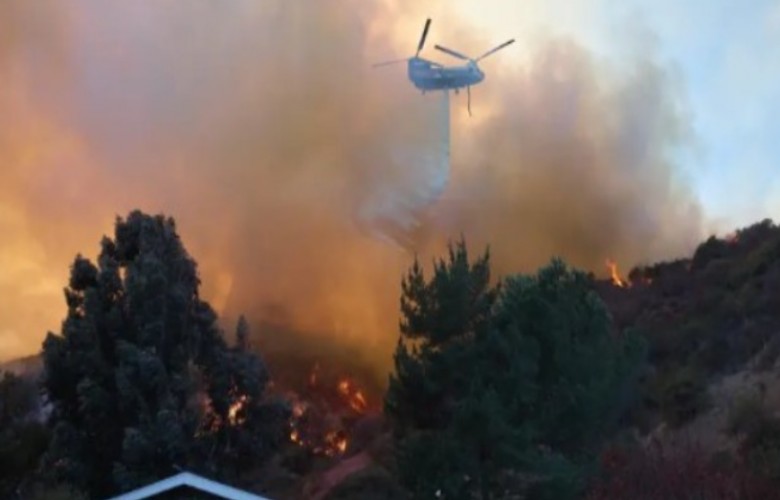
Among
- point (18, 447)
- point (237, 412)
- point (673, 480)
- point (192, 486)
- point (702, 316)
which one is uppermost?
point (702, 316)

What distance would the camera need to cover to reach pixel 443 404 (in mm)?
36344

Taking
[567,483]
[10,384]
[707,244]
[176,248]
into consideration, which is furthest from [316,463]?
[707,244]

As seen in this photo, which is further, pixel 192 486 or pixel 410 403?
pixel 410 403

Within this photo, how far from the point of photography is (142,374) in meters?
36.8

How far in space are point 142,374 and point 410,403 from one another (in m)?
7.65

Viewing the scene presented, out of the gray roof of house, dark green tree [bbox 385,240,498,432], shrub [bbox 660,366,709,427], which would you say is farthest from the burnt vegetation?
the gray roof of house

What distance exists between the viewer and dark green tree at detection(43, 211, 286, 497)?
36562 mm

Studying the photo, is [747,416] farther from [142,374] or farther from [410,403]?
[142,374]

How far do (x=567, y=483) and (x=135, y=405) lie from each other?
12358 mm

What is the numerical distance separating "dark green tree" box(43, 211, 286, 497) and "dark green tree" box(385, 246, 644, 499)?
5.51m

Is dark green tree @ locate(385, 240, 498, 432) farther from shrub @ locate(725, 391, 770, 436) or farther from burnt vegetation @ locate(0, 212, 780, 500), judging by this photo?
shrub @ locate(725, 391, 770, 436)

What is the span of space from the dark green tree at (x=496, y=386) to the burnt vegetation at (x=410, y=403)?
5 cm

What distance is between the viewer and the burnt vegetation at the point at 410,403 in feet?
113

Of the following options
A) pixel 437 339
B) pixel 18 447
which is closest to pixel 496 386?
pixel 437 339
